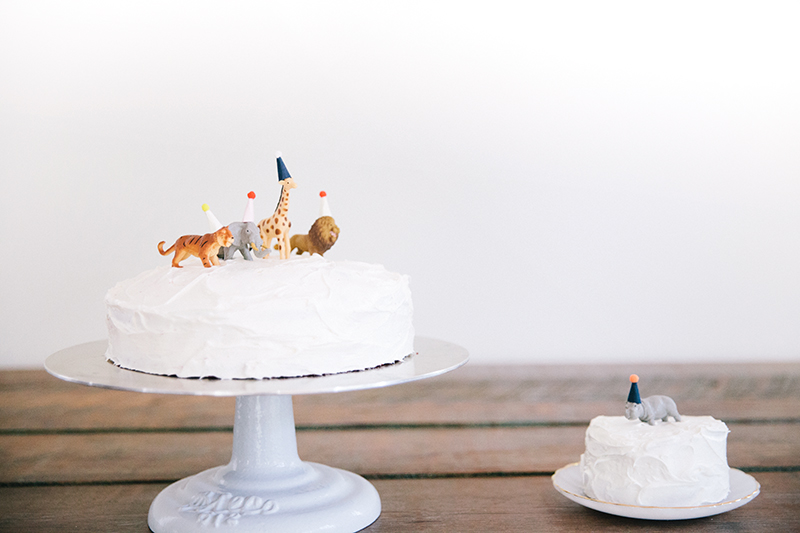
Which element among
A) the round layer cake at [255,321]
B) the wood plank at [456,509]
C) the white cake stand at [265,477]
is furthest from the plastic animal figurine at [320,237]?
the wood plank at [456,509]

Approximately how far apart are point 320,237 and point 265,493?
435 mm

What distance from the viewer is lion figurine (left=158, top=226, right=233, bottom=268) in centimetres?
119

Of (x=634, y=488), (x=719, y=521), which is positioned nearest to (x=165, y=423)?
(x=634, y=488)

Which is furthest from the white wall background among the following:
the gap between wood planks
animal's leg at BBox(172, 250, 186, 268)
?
animal's leg at BBox(172, 250, 186, 268)

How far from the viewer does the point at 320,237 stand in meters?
1.30

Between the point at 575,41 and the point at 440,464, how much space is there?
3.50 feet

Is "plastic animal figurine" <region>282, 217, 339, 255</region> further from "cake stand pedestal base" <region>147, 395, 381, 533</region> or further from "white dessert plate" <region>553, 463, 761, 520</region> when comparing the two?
"white dessert plate" <region>553, 463, 761, 520</region>

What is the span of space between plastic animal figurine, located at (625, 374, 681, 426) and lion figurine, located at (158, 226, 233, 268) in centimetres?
71

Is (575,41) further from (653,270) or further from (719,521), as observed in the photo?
(719,521)

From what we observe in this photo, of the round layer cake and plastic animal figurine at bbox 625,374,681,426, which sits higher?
the round layer cake

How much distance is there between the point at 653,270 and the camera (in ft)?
6.19

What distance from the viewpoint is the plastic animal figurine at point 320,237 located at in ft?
4.26

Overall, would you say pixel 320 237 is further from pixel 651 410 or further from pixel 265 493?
pixel 651 410

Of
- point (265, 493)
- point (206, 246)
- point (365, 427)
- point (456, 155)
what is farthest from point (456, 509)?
point (456, 155)
